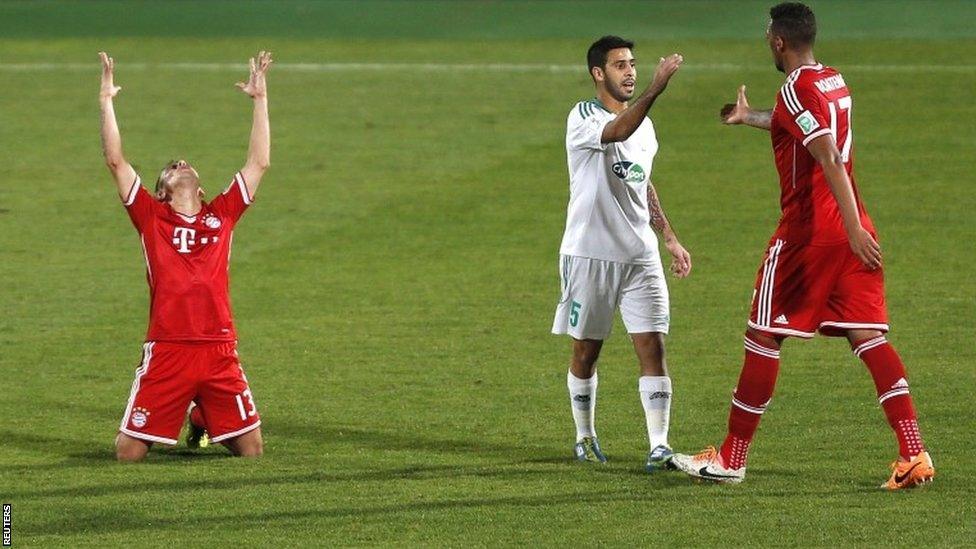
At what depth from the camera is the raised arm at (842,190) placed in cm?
690

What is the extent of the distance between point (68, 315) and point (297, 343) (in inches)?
68.0

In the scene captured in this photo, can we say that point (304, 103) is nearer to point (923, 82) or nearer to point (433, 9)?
point (433, 9)

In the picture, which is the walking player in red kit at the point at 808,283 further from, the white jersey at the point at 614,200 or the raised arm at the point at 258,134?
the raised arm at the point at 258,134

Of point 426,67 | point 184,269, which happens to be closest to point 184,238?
point 184,269

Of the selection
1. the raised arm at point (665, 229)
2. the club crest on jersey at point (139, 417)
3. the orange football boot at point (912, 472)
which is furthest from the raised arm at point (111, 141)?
the orange football boot at point (912, 472)

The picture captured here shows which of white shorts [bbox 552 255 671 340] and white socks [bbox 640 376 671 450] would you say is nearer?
white socks [bbox 640 376 671 450]

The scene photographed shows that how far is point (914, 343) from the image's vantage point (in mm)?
10461

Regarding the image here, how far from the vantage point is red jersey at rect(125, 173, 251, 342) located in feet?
26.2

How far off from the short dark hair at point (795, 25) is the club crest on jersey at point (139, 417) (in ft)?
10.4

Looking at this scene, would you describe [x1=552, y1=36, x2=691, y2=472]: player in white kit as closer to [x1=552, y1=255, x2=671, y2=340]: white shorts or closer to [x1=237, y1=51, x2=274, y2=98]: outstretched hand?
[x1=552, y1=255, x2=671, y2=340]: white shorts

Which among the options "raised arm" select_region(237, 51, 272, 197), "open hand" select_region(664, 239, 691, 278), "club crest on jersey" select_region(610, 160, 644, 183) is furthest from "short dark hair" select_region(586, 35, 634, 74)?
"raised arm" select_region(237, 51, 272, 197)

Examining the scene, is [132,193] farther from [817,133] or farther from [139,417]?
[817,133]

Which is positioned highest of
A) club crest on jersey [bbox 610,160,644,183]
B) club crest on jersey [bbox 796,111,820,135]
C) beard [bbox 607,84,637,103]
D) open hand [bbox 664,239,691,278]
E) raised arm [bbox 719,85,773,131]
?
beard [bbox 607,84,637,103]

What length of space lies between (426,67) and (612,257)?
1263 cm
